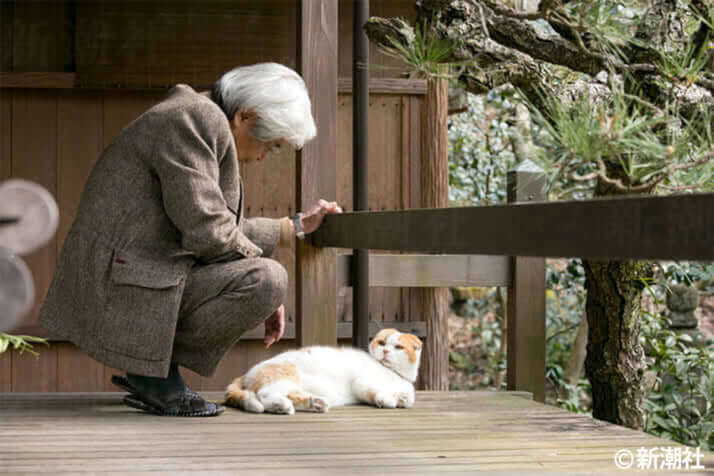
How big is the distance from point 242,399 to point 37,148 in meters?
2.26

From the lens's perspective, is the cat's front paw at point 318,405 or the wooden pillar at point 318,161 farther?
the wooden pillar at point 318,161

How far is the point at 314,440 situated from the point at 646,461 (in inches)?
30.7

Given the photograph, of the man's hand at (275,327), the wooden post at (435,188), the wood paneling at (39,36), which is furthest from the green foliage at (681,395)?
the wood paneling at (39,36)

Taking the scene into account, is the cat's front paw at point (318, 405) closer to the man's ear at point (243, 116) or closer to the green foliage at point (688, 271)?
the man's ear at point (243, 116)

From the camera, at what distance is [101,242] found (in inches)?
87.6

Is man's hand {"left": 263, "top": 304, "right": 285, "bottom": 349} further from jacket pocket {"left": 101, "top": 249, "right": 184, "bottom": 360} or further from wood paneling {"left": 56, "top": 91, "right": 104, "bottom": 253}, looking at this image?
wood paneling {"left": 56, "top": 91, "right": 104, "bottom": 253}

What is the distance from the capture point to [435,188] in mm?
4090

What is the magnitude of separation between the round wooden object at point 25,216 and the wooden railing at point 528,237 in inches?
63.2

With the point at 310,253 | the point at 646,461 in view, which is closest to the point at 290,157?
the point at 310,253

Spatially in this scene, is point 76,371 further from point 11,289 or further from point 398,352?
point 398,352

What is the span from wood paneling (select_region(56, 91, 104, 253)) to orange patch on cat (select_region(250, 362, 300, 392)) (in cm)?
203

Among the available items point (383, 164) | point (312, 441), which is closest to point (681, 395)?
point (383, 164)

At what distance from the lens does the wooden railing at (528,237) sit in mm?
1060

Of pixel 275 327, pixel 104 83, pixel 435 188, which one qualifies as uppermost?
pixel 104 83
